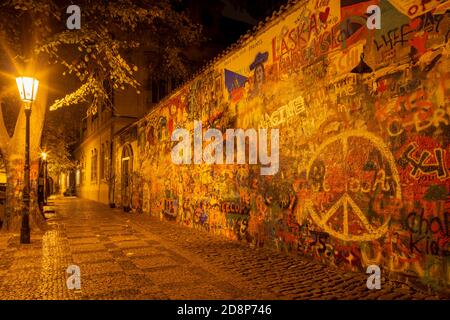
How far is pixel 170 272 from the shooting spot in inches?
211

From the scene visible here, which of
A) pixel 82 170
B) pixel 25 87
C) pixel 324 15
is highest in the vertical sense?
pixel 324 15

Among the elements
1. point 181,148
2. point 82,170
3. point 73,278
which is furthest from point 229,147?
point 82,170

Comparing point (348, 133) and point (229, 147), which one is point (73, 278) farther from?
point (229, 147)

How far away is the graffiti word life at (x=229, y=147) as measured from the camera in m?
7.00

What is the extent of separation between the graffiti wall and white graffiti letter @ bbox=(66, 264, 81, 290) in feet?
11.1

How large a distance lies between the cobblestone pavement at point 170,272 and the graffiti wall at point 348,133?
0.44 meters

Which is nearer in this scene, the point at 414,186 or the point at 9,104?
the point at 414,186

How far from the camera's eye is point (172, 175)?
476 inches

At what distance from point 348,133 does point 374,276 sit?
76.6 inches

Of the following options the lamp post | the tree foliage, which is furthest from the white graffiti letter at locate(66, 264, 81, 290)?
the tree foliage

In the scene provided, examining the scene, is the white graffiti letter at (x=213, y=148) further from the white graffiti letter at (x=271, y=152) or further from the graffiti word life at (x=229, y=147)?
the white graffiti letter at (x=271, y=152)
